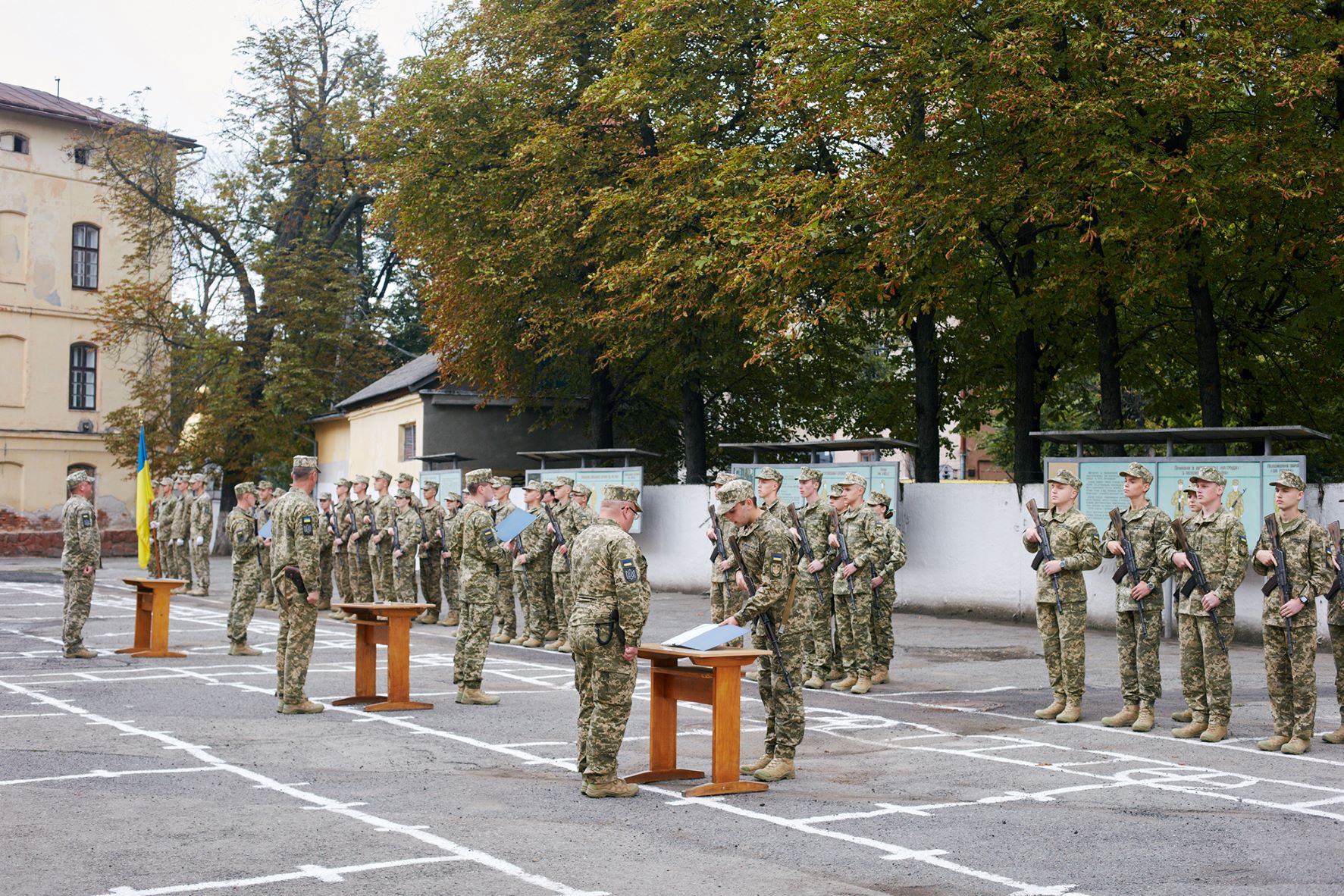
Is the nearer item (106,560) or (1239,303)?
(1239,303)

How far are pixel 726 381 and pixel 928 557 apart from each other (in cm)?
932

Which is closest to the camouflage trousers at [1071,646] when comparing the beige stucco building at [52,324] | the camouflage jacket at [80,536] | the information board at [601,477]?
the camouflage jacket at [80,536]

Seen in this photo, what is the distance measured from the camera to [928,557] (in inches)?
898

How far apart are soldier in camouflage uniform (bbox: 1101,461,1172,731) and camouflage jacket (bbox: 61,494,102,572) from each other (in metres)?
11.8

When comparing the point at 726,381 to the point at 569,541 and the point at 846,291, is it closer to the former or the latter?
the point at 846,291

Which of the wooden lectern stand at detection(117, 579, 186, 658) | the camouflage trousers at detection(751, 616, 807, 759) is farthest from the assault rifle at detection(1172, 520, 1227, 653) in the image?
the wooden lectern stand at detection(117, 579, 186, 658)

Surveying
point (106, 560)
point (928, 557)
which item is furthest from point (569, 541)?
point (106, 560)

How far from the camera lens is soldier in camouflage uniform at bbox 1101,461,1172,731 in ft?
39.3

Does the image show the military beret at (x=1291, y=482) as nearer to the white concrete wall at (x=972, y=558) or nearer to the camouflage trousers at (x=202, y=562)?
the white concrete wall at (x=972, y=558)

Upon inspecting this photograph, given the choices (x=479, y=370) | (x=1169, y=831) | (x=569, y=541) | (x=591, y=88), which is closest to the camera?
(x=1169, y=831)

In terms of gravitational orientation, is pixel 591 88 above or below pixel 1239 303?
above

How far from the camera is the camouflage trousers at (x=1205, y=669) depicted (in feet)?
37.2

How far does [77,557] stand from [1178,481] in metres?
14.1

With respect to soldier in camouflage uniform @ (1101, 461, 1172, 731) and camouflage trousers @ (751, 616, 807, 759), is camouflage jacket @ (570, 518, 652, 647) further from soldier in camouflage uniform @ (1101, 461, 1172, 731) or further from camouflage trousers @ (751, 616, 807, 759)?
soldier in camouflage uniform @ (1101, 461, 1172, 731)
